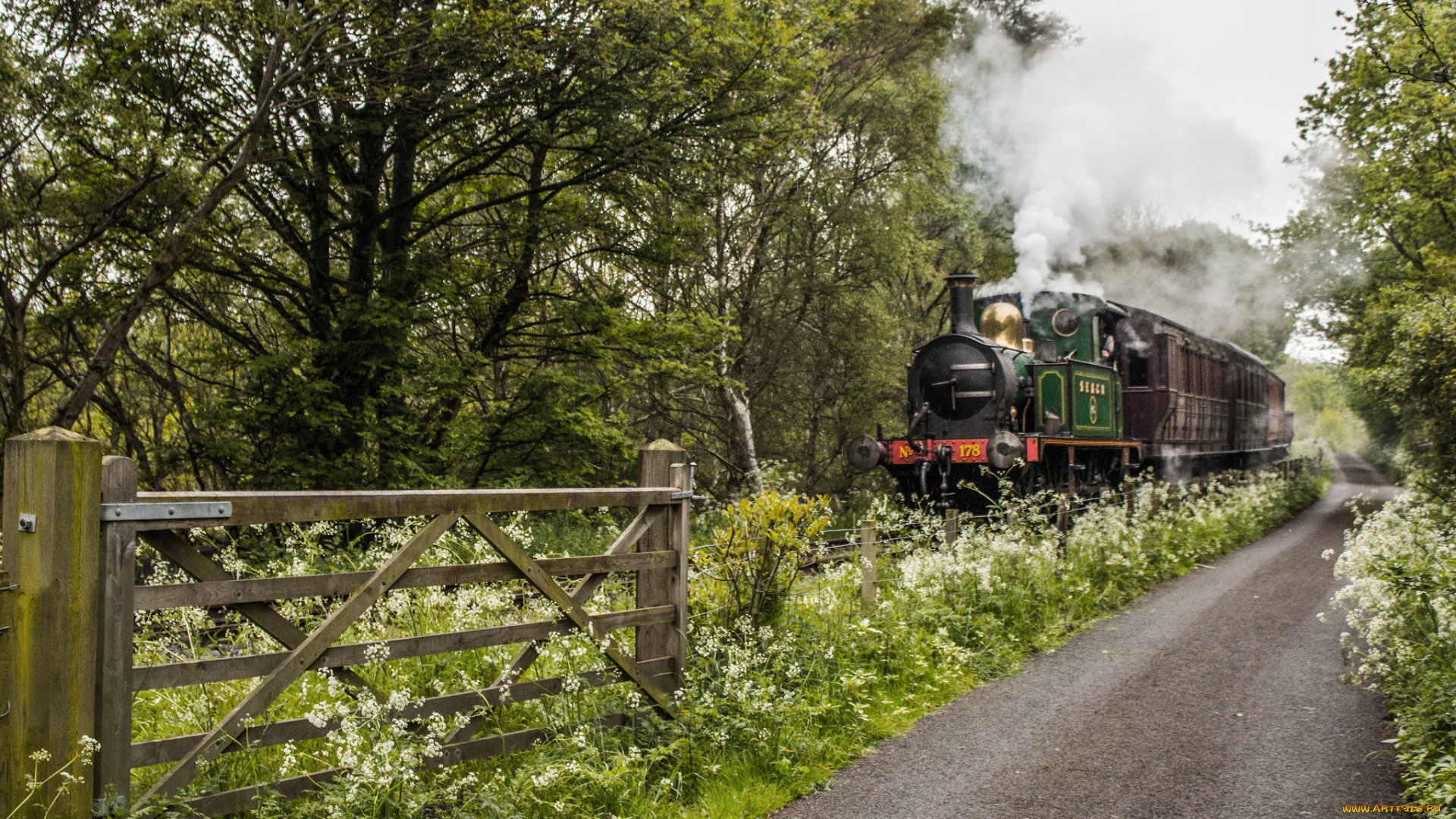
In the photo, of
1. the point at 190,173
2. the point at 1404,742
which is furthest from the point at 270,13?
the point at 1404,742

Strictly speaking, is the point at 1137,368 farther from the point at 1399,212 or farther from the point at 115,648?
the point at 115,648

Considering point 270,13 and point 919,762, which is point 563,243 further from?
point 919,762

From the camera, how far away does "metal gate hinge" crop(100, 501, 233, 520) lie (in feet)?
9.12

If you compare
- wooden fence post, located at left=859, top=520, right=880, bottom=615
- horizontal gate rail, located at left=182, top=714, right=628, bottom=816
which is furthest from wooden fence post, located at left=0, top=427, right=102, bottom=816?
wooden fence post, located at left=859, top=520, right=880, bottom=615

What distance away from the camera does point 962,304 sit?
13.1 metres

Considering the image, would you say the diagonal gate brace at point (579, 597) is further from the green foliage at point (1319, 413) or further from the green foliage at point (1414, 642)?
the green foliage at point (1319, 413)

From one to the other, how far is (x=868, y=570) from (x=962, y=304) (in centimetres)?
720

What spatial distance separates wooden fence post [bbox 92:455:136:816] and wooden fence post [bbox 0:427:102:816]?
0.05 m

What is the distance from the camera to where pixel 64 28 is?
8.29 metres

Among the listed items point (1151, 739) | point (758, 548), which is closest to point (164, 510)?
point (758, 548)

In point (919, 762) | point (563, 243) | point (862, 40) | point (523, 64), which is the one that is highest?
point (862, 40)

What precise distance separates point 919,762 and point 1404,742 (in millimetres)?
2507

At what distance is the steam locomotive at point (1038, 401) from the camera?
12508 millimetres

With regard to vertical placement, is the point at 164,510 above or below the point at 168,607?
above
